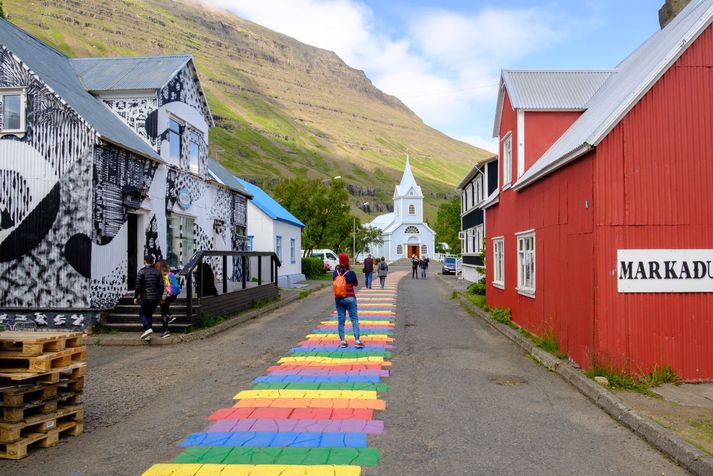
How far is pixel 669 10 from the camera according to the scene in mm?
14641

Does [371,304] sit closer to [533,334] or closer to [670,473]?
[533,334]

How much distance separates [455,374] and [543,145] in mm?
6912

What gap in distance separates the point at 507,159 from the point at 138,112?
→ 1049 centimetres

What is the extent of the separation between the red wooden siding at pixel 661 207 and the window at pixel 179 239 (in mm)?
12705

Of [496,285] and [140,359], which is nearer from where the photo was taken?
[140,359]

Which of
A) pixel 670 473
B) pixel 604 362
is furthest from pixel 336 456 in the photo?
pixel 604 362

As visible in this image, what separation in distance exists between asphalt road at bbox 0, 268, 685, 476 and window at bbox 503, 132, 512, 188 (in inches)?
203

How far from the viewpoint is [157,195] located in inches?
626

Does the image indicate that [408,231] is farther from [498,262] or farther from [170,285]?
[170,285]

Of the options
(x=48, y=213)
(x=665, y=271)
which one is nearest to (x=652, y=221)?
(x=665, y=271)

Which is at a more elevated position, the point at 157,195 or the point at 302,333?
the point at 157,195

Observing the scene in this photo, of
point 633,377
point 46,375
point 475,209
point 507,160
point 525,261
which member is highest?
point 475,209

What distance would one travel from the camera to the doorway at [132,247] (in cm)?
1489

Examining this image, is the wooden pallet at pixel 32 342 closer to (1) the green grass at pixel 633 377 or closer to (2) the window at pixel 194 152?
(1) the green grass at pixel 633 377
